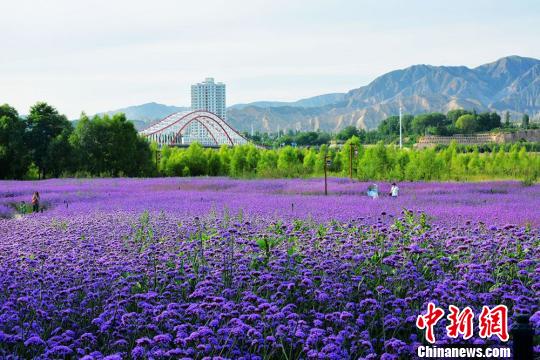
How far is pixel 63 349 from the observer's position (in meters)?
5.12

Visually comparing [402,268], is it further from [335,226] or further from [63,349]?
[335,226]

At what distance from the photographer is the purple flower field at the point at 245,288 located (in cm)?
578

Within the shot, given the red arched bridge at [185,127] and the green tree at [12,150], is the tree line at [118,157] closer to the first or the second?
the green tree at [12,150]

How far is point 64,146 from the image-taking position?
51.5 m

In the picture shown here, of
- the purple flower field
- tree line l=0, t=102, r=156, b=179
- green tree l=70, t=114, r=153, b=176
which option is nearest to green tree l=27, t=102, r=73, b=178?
tree line l=0, t=102, r=156, b=179

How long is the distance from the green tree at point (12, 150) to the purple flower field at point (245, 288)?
130 feet

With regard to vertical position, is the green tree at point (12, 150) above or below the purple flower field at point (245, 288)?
above

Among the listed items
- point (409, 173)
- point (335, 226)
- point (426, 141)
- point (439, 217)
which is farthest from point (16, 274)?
point (426, 141)

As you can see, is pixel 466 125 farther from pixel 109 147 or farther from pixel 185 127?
pixel 109 147

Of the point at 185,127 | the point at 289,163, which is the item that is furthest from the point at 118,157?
the point at 185,127

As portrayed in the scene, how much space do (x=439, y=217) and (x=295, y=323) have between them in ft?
33.6

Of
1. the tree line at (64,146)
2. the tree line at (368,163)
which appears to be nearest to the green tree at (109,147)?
the tree line at (64,146)

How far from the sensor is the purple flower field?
19.0 ft

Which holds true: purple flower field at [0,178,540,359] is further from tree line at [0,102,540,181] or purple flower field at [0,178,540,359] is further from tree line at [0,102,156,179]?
tree line at [0,102,156,179]
